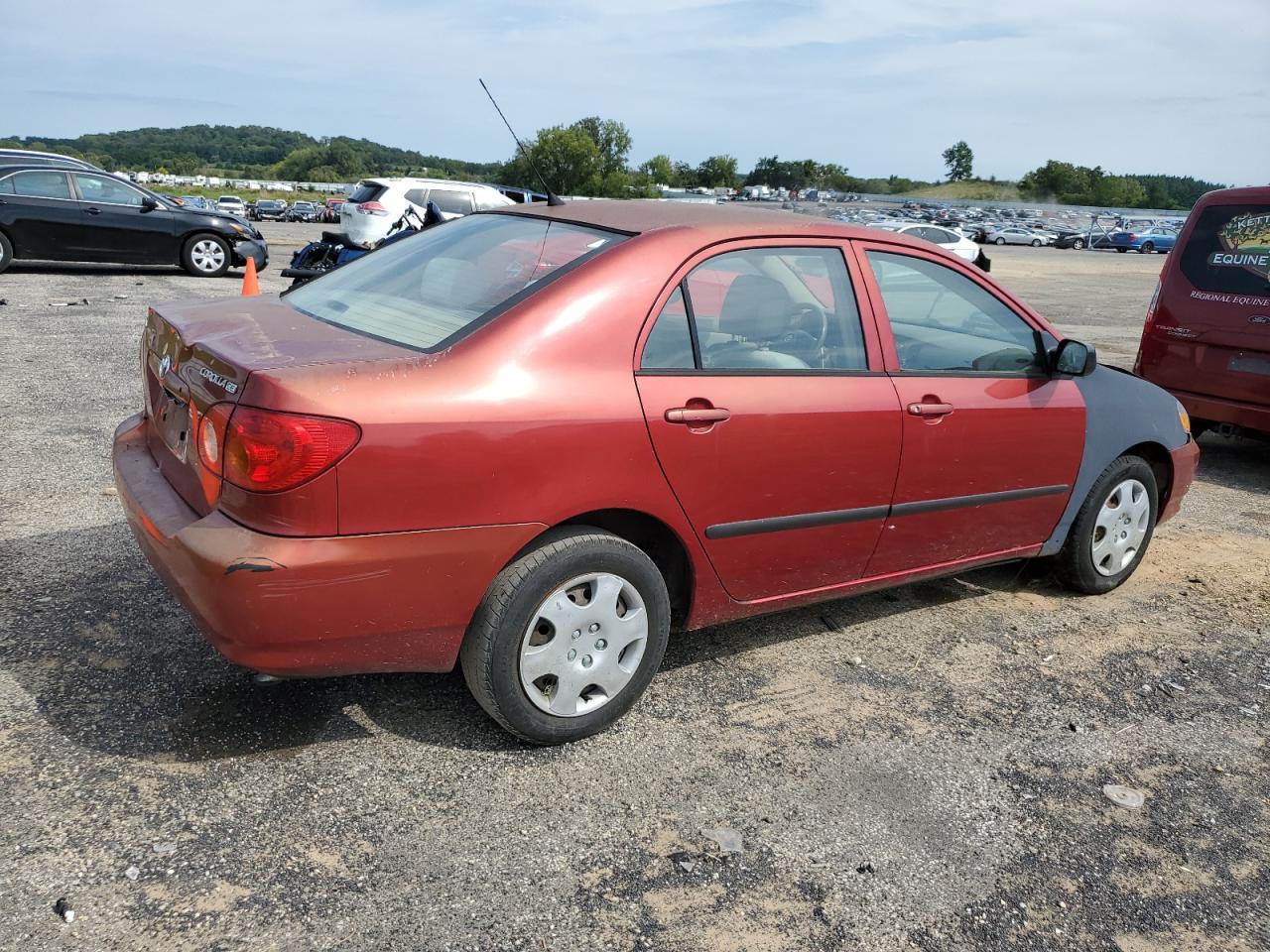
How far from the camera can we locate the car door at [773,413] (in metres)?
3.26

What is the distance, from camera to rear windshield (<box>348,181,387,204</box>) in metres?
17.9

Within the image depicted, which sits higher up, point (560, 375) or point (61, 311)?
point (560, 375)

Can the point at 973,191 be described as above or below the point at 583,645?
above

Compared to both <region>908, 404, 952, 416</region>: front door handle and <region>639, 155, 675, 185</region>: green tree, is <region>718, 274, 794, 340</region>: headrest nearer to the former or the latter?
<region>908, 404, 952, 416</region>: front door handle

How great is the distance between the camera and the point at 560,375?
3008mm

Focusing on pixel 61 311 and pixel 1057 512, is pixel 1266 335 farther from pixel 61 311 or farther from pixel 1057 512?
pixel 61 311

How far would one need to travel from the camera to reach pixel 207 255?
15086 mm

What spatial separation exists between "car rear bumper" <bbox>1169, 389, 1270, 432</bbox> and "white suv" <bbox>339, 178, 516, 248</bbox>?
1284 cm

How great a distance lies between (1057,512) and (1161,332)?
3.76m

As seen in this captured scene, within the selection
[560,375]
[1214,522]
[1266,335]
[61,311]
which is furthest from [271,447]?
[61,311]

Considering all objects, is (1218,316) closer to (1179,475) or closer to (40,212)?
(1179,475)

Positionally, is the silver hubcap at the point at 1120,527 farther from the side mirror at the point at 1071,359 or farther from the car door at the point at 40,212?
the car door at the point at 40,212

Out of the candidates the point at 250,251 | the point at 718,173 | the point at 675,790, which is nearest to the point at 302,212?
the point at 250,251

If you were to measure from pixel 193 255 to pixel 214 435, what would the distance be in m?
13.5
